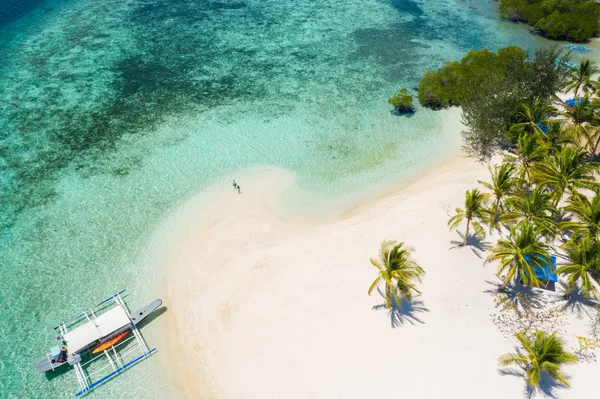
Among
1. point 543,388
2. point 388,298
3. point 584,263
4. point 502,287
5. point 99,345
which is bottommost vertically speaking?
point 543,388

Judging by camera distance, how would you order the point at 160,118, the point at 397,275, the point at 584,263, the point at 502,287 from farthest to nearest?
the point at 160,118 < the point at 502,287 < the point at 397,275 < the point at 584,263

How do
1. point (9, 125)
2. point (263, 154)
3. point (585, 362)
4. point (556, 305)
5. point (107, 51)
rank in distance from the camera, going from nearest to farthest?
point (585, 362) < point (556, 305) < point (263, 154) < point (9, 125) < point (107, 51)

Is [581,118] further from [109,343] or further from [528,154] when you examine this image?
[109,343]

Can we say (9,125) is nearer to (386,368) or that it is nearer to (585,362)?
(386,368)

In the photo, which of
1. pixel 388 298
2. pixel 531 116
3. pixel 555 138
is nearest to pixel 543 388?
pixel 388 298

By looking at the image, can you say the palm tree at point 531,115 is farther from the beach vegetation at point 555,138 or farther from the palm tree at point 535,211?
the palm tree at point 535,211

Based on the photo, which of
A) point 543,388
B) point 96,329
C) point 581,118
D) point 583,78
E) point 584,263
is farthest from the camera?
point 583,78

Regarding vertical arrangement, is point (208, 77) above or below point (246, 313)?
above

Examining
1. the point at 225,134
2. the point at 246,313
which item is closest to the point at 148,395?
the point at 246,313
